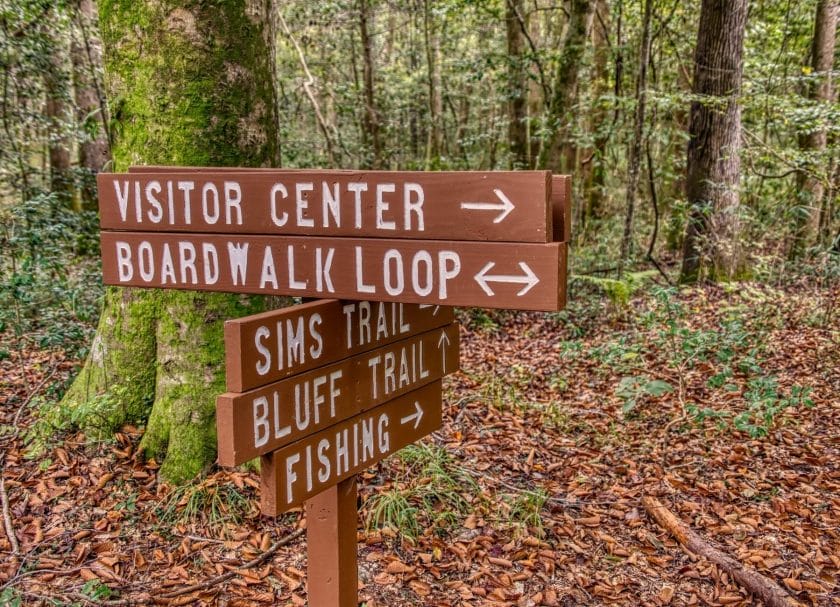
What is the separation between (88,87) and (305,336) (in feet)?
35.0

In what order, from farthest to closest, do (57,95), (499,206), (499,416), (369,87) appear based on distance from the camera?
(369,87) → (57,95) → (499,416) → (499,206)

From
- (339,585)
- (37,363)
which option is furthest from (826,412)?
(37,363)

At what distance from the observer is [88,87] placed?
10.7 metres

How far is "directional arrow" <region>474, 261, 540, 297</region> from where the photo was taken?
A: 5.62 ft

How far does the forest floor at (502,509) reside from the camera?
323 cm

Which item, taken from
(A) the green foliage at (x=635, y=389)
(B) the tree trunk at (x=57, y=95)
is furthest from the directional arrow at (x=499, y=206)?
(B) the tree trunk at (x=57, y=95)

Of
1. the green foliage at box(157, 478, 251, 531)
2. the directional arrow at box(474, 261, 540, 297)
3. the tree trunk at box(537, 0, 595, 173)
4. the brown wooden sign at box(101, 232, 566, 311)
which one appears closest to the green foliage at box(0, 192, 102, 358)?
the green foliage at box(157, 478, 251, 531)

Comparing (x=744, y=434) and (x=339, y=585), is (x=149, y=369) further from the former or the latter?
(x=744, y=434)

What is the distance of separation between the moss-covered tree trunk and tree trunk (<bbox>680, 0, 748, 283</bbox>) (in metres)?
6.90

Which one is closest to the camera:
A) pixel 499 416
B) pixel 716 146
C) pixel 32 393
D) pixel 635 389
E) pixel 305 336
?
pixel 305 336

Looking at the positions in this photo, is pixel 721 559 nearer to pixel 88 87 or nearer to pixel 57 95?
pixel 57 95

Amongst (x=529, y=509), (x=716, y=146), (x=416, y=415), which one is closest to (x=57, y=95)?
(x=529, y=509)

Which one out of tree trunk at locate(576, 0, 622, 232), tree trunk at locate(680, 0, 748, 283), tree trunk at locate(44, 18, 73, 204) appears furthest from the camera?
tree trunk at locate(576, 0, 622, 232)

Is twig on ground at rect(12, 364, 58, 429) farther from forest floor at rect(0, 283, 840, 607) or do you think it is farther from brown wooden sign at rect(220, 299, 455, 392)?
brown wooden sign at rect(220, 299, 455, 392)
